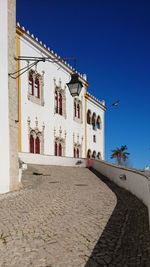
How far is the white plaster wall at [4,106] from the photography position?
971 cm

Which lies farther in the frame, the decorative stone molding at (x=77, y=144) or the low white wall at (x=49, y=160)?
A: the decorative stone molding at (x=77, y=144)

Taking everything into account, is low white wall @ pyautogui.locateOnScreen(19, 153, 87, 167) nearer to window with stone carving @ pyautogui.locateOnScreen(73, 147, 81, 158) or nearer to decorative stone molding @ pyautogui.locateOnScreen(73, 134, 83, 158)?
decorative stone molding @ pyautogui.locateOnScreen(73, 134, 83, 158)

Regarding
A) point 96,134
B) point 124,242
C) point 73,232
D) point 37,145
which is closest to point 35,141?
point 37,145

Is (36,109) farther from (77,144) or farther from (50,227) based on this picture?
(50,227)

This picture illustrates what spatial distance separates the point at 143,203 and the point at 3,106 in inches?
225

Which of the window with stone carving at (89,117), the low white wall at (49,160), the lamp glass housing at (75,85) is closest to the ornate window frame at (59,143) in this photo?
the low white wall at (49,160)

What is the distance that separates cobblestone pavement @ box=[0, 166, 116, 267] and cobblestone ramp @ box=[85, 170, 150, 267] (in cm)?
15

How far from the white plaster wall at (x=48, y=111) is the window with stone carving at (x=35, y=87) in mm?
430

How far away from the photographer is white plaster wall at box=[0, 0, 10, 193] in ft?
31.9

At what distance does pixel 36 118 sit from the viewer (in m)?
22.5

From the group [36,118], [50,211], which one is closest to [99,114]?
[36,118]

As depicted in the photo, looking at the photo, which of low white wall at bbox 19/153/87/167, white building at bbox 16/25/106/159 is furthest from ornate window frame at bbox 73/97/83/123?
low white wall at bbox 19/153/87/167

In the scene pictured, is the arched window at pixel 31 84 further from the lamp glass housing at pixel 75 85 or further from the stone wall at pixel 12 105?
the lamp glass housing at pixel 75 85

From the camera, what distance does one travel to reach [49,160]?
22.0 metres
